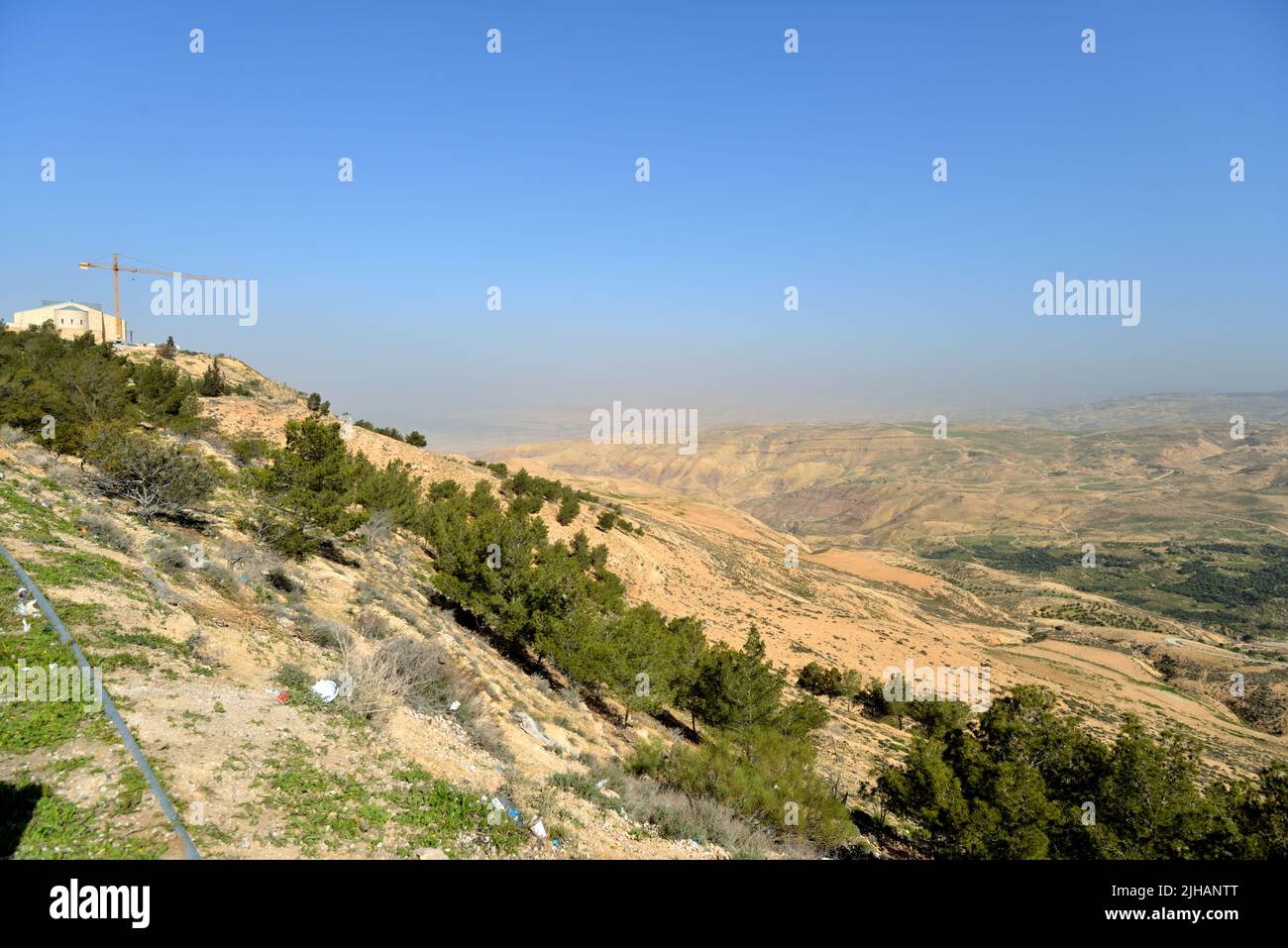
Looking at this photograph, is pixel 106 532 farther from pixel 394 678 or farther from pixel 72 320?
pixel 72 320

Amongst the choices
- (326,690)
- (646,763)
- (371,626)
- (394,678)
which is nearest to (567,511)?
(371,626)

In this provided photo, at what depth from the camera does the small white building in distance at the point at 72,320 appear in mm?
57344

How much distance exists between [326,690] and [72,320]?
253 feet

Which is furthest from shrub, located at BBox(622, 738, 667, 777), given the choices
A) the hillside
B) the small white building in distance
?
the small white building in distance

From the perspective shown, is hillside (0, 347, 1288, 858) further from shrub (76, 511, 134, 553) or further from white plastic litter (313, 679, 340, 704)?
white plastic litter (313, 679, 340, 704)

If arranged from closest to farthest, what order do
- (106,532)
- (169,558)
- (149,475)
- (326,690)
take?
1. (326,690)
2. (169,558)
3. (106,532)
4. (149,475)

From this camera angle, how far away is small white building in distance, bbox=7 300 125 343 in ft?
188

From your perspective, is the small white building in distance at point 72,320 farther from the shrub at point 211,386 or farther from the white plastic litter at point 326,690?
the white plastic litter at point 326,690

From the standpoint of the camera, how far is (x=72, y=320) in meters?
59.7

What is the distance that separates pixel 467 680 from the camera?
12.5 meters

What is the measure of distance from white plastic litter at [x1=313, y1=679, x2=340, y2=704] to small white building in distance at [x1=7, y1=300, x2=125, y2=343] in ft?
219
